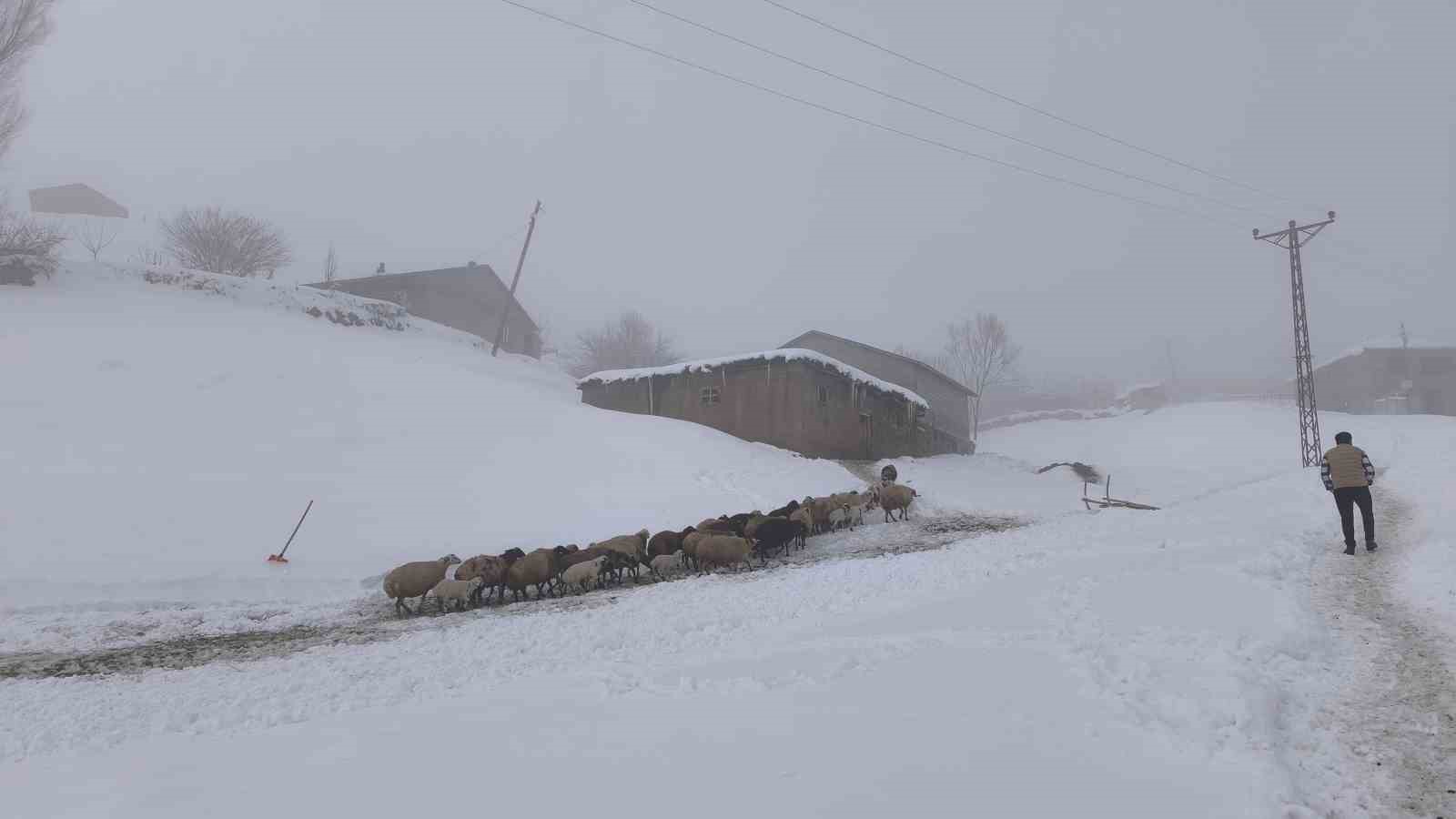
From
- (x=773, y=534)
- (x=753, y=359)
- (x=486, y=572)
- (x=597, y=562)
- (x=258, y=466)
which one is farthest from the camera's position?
(x=753, y=359)

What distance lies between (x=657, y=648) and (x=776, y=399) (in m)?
21.0

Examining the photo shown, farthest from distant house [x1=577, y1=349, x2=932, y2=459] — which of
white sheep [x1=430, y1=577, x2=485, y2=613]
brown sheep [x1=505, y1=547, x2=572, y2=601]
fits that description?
white sheep [x1=430, y1=577, x2=485, y2=613]

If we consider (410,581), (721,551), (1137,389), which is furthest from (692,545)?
(1137,389)

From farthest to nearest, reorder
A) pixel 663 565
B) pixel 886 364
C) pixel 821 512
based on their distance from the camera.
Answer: pixel 886 364, pixel 821 512, pixel 663 565

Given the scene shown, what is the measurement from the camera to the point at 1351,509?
1015 cm

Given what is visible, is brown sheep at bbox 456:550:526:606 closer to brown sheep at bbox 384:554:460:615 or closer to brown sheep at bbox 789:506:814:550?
brown sheep at bbox 384:554:460:615

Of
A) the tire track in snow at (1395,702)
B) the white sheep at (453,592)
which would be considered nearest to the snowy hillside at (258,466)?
the white sheep at (453,592)

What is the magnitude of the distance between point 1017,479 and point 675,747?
29.0 metres

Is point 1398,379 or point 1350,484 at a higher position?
point 1398,379

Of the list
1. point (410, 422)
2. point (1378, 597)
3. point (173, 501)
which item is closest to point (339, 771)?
point (1378, 597)

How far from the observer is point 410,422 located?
67.2ft

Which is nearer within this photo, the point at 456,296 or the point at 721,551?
the point at 721,551

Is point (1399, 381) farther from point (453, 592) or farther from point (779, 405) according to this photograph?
point (453, 592)

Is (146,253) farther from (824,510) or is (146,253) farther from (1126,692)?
(1126,692)
